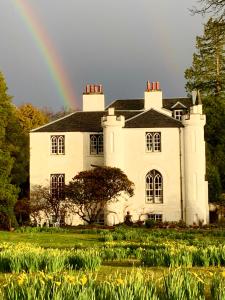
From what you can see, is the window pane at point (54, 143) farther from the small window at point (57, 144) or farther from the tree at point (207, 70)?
the tree at point (207, 70)

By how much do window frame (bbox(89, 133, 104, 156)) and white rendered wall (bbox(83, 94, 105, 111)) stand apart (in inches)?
175

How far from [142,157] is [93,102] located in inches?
335

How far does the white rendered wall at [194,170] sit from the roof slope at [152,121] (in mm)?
1075

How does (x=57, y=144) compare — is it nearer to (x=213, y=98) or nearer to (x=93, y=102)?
(x=93, y=102)

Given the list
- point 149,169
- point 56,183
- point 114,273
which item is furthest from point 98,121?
point 114,273

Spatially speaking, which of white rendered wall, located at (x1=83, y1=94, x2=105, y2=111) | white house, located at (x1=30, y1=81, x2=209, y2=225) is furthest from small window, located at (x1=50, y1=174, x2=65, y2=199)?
white rendered wall, located at (x1=83, y1=94, x2=105, y2=111)

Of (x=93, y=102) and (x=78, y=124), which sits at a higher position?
(x=93, y=102)

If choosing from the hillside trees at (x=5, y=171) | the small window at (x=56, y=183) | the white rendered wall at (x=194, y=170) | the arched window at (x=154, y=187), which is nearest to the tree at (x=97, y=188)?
the arched window at (x=154, y=187)

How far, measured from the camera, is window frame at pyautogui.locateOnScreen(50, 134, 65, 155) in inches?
1704

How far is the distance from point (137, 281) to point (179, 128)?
35.9m

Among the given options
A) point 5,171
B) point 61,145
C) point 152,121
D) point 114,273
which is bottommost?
point 114,273

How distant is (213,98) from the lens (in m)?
52.9

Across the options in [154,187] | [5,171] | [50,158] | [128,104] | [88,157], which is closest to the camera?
[5,171]

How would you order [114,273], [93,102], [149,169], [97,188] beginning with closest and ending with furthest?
[114,273]
[97,188]
[149,169]
[93,102]
